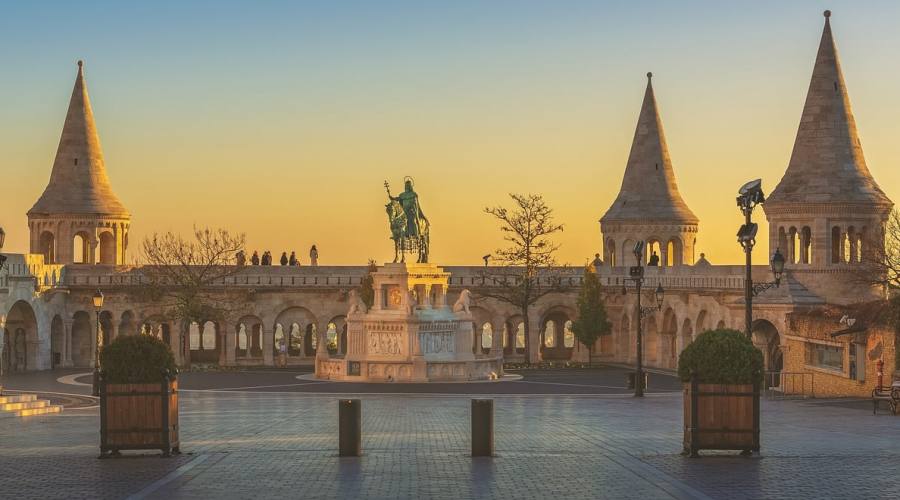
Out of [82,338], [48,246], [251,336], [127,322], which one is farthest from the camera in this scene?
[251,336]

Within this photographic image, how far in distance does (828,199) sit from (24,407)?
93.3ft

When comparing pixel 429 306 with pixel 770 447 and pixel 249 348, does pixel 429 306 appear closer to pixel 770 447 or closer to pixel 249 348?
pixel 249 348

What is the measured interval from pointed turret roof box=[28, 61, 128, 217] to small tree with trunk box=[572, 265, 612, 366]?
21.2 meters

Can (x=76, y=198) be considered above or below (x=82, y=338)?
above

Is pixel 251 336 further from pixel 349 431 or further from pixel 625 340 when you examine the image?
pixel 349 431

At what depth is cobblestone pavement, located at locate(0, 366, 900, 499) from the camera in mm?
17469

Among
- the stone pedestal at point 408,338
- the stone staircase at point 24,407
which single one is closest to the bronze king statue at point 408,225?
the stone pedestal at point 408,338

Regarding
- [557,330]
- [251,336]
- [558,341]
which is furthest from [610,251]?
[251,336]

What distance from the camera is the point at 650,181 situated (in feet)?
234

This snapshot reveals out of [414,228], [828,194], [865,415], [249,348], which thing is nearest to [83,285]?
[249,348]

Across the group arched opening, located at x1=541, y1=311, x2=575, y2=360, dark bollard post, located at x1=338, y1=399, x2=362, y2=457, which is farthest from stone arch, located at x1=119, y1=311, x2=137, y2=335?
dark bollard post, located at x1=338, y1=399, x2=362, y2=457

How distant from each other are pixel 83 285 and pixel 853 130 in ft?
103

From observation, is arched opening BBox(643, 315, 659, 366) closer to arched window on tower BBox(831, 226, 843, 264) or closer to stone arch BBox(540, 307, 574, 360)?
stone arch BBox(540, 307, 574, 360)

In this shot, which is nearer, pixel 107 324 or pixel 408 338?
pixel 408 338
